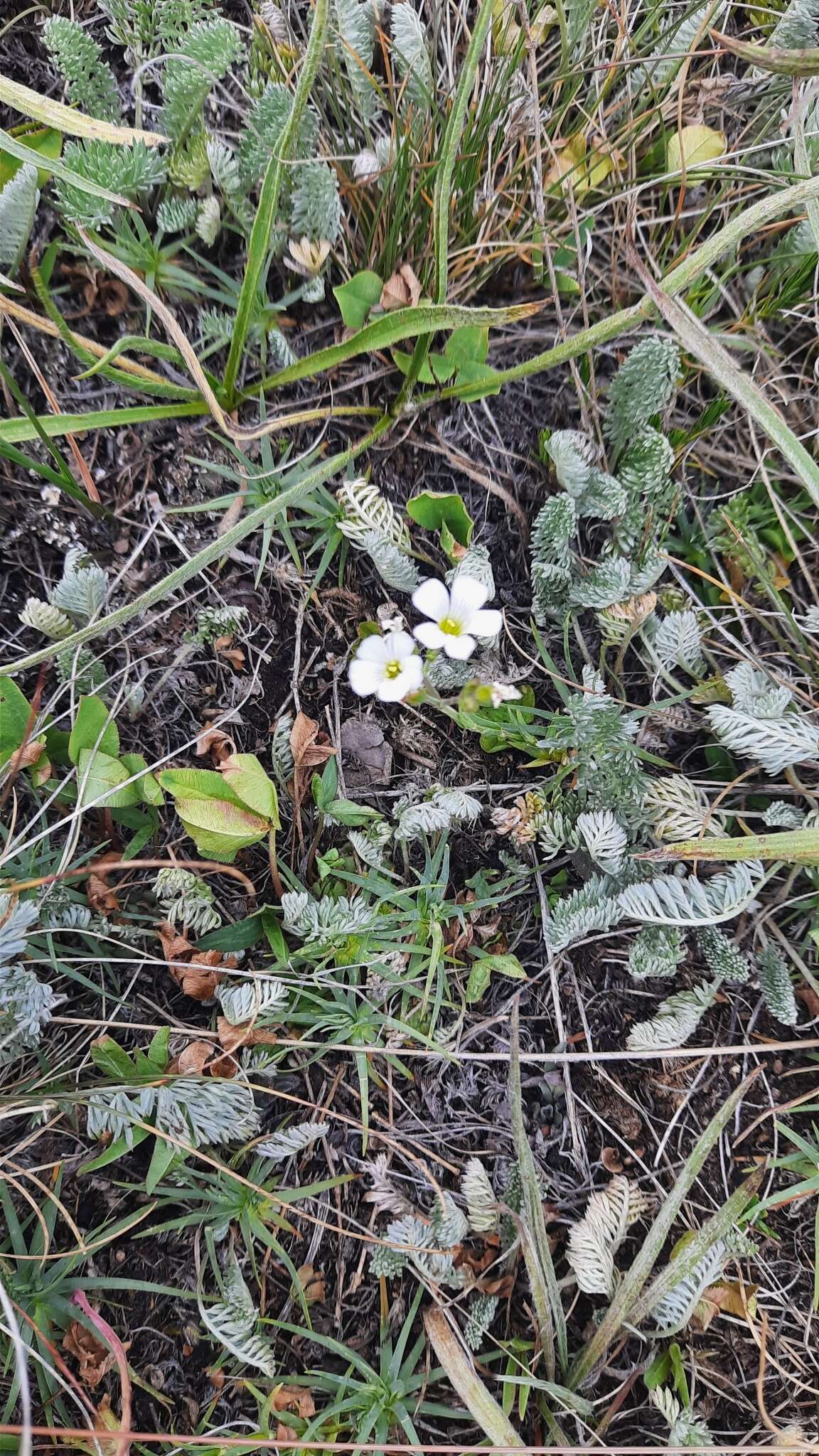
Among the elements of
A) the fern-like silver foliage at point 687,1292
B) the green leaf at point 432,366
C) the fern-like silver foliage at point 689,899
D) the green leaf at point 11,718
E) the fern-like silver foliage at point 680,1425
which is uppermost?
the green leaf at point 432,366

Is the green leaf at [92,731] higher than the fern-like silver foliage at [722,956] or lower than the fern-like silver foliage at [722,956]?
higher

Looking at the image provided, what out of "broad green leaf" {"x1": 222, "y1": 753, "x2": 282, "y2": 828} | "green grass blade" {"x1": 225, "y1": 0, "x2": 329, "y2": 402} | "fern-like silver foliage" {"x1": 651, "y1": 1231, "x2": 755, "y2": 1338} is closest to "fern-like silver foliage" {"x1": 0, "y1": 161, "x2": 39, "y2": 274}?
"green grass blade" {"x1": 225, "y1": 0, "x2": 329, "y2": 402}

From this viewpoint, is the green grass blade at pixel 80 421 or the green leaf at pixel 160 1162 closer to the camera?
the green leaf at pixel 160 1162

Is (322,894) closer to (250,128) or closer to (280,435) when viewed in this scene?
(280,435)

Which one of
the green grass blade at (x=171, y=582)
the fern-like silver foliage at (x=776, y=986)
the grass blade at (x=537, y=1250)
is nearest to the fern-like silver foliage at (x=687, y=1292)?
the grass blade at (x=537, y=1250)

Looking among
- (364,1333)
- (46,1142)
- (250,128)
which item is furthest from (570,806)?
(250,128)

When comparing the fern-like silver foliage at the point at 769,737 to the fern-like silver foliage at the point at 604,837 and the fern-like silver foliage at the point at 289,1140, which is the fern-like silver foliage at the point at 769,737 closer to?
the fern-like silver foliage at the point at 604,837

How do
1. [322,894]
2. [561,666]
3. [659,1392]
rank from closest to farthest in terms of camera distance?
[659,1392] → [322,894] → [561,666]
